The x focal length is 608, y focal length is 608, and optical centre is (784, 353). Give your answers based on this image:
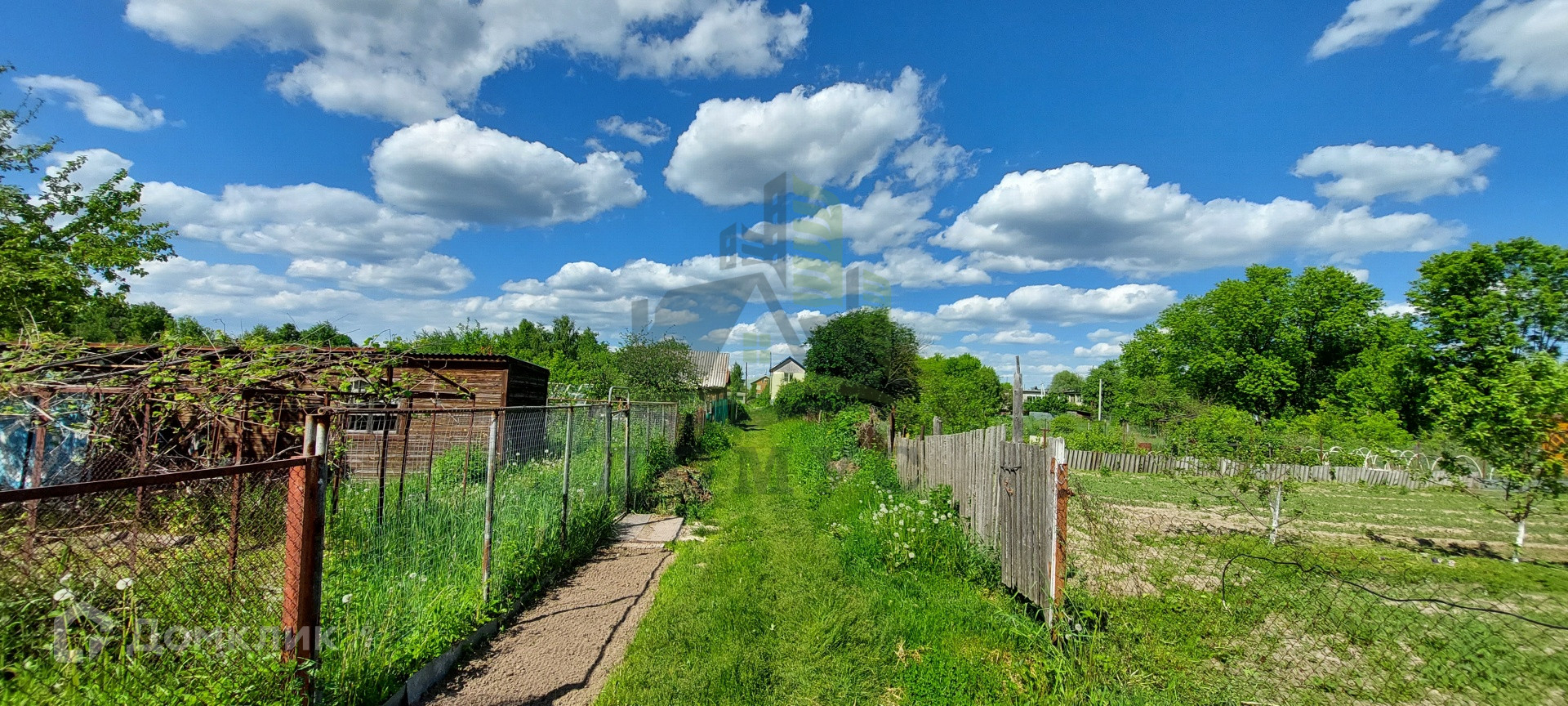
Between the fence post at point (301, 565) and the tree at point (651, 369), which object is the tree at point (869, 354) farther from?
the fence post at point (301, 565)

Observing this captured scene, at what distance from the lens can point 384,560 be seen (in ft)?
13.7

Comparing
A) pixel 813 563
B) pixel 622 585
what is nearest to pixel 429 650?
pixel 622 585

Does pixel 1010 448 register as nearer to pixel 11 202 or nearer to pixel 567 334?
pixel 11 202

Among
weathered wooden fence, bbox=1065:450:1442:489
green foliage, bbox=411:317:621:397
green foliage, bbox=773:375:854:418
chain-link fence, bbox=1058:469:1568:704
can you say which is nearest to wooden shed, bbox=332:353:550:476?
green foliage, bbox=411:317:621:397

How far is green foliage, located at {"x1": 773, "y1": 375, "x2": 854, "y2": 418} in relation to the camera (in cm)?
2999

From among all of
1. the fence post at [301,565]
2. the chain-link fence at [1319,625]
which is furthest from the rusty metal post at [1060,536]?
the fence post at [301,565]

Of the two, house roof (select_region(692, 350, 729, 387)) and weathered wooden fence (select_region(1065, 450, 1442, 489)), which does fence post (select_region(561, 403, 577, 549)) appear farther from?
house roof (select_region(692, 350, 729, 387))

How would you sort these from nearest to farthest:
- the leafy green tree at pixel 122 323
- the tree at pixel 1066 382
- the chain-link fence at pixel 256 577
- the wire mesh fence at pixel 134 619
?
the wire mesh fence at pixel 134 619, the chain-link fence at pixel 256 577, the leafy green tree at pixel 122 323, the tree at pixel 1066 382

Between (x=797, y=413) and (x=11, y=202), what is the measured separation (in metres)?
28.0

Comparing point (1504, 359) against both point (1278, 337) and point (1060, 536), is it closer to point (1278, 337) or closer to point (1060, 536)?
point (1060, 536)

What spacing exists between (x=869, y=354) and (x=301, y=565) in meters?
31.3

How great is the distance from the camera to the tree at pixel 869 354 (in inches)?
1248

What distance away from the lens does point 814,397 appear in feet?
104

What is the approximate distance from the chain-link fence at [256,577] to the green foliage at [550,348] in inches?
97.5
